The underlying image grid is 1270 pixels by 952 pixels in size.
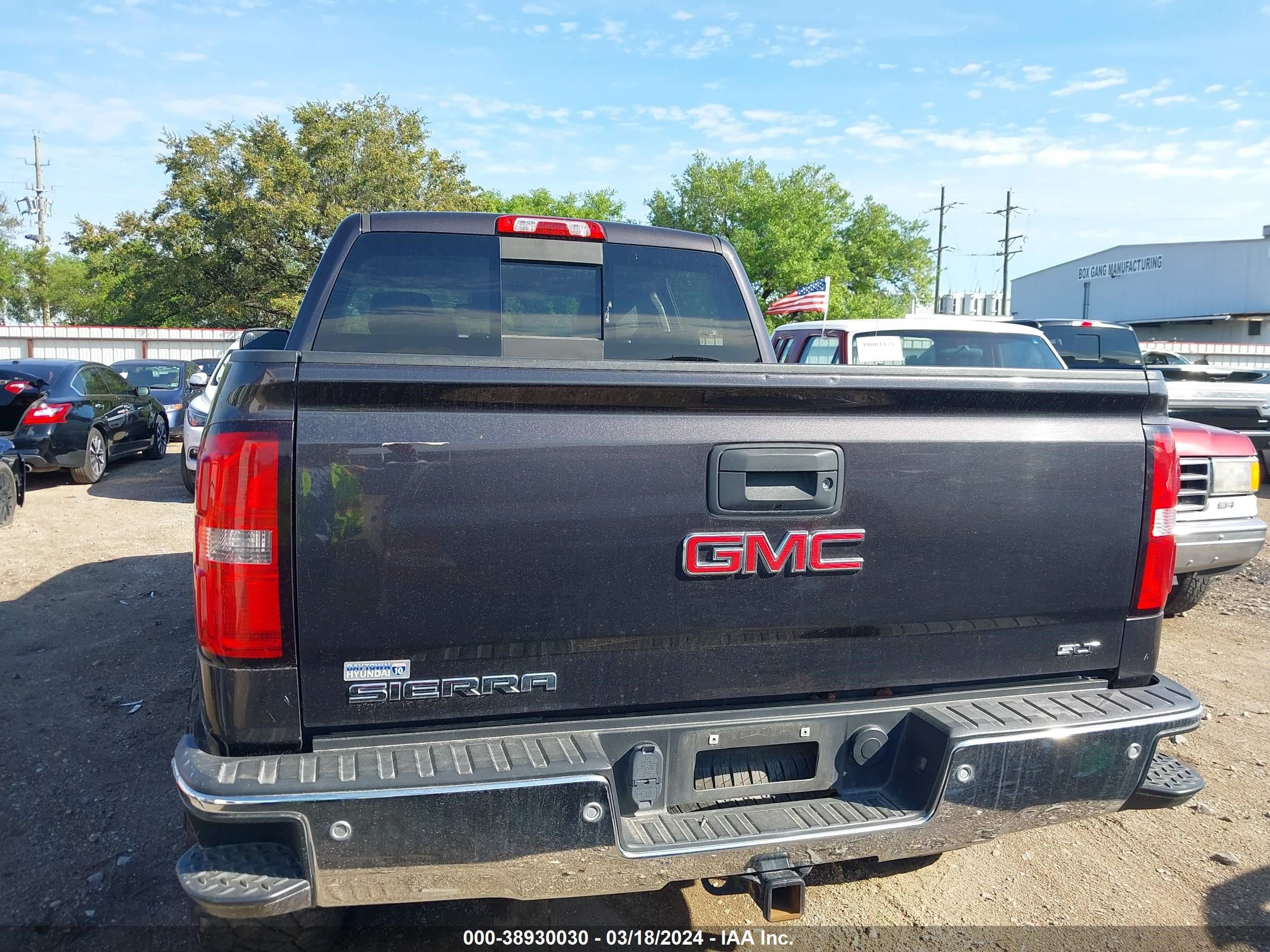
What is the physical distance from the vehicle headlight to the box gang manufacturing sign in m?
50.3

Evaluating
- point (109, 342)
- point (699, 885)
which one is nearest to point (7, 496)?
point (699, 885)

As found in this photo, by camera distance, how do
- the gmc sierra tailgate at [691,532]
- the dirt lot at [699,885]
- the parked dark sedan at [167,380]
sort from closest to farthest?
the gmc sierra tailgate at [691,532] < the dirt lot at [699,885] < the parked dark sedan at [167,380]

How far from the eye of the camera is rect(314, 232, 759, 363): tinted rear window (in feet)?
11.9

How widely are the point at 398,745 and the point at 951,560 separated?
59.2 inches

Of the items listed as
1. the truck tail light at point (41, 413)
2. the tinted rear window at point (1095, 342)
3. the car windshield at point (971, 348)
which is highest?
the tinted rear window at point (1095, 342)

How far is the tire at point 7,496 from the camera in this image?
8.91 meters

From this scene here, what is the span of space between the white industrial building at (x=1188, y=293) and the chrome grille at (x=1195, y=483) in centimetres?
3931

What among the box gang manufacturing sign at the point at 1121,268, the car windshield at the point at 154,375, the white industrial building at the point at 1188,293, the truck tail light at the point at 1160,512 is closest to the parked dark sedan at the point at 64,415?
the car windshield at the point at 154,375

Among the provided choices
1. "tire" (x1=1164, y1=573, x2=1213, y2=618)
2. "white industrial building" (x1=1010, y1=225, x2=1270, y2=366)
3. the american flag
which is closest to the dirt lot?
"tire" (x1=1164, y1=573, x2=1213, y2=618)

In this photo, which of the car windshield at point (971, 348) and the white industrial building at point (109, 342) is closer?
the car windshield at point (971, 348)

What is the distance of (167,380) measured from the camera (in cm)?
1752

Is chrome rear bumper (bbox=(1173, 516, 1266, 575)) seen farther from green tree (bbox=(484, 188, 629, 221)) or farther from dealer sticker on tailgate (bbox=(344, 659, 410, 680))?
green tree (bbox=(484, 188, 629, 221))

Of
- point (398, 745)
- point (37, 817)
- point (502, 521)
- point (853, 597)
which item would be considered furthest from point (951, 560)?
point (37, 817)

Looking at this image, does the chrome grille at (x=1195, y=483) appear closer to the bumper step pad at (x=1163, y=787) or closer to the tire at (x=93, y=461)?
the bumper step pad at (x=1163, y=787)
